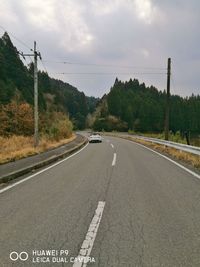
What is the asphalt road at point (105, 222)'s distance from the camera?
4.35 meters

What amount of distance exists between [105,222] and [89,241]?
1004 millimetres

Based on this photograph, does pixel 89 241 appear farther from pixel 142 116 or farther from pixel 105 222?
pixel 142 116

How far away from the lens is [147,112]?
121 meters

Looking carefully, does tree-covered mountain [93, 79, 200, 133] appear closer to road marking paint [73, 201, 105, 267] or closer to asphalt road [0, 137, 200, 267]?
asphalt road [0, 137, 200, 267]

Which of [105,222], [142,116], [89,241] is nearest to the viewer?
[89,241]

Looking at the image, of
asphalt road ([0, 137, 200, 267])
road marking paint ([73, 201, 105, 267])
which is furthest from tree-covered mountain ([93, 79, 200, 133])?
road marking paint ([73, 201, 105, 267])

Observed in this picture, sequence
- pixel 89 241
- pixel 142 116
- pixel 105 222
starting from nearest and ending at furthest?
pixel 89 241 → pixel 105 222 → pixel 142 116

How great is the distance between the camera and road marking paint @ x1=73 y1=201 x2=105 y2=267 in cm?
413

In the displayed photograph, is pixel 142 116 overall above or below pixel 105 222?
above

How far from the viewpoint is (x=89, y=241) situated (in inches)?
190

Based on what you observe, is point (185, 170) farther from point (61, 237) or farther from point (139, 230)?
point (61, 237)

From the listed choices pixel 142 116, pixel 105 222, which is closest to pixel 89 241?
pixel 105 222

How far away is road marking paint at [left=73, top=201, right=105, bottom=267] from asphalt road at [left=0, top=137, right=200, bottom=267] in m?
0.01

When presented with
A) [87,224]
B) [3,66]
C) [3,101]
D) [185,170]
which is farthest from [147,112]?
[87,224]
